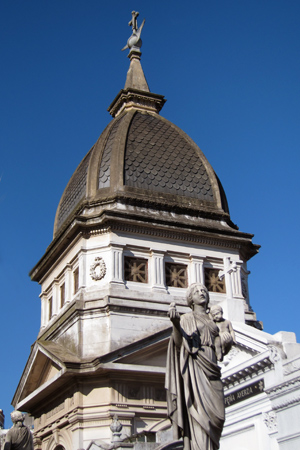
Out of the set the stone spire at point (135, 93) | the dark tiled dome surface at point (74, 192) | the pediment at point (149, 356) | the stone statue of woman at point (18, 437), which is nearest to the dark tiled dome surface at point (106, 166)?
the dark tiled dome surface at point (74, 192)

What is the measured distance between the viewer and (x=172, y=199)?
104ft

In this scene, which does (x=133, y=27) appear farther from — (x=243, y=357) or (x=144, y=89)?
(x=243, y=357)

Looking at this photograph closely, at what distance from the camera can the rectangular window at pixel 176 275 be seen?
97.5 feet

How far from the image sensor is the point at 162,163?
3288 centimetres

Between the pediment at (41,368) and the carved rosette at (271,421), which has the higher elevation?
the pediment at (41,368)

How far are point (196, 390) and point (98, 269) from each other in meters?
21.4

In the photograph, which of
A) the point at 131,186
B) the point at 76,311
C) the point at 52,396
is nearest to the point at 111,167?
the point at 131,186

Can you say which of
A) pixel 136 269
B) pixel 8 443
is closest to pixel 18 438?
pixel 8 443

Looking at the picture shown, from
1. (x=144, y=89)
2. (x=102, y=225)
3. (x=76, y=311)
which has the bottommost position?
(x=76, y=311)

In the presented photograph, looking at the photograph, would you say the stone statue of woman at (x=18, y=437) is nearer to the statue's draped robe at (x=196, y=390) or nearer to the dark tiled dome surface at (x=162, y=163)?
the statue's draped robe at (x=196, y=390)

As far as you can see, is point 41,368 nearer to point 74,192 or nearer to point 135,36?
point 74,192

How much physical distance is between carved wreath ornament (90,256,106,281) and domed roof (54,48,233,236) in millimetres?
2730

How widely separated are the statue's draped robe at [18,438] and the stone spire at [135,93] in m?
25.0

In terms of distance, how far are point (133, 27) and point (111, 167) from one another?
13.1 m
